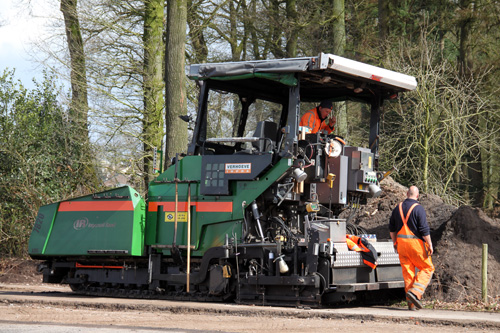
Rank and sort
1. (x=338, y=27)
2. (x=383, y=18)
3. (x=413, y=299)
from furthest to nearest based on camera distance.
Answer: (x=383, y=18) < (x=338, y=27) < (x=413, y=299)

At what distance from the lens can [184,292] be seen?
34.3ft

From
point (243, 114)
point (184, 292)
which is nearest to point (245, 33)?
point (243, 114)

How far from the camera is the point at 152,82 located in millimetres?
18578

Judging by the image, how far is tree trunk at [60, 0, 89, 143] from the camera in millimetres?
18000

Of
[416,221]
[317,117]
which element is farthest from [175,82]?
[416,221]

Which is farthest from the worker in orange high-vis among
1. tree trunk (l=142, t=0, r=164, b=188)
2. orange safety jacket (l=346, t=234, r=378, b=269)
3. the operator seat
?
tree trunk (l=142, t=0, r=164, b=188)

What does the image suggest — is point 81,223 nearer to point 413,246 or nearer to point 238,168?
point 238,168

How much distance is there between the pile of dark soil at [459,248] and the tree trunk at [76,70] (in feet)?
27.2

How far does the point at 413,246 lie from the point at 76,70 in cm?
1156

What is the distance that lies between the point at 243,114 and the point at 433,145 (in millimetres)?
8166

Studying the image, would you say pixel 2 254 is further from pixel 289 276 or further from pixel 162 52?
pixel 289 276

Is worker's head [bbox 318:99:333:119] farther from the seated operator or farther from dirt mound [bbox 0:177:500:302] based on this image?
dirt mound [bbox 0:177:500:302]

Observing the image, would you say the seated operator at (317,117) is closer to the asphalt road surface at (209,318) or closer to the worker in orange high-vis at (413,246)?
the worker in orange high-vis at (413,246)

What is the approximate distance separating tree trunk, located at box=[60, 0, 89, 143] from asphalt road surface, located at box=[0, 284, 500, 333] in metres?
8.56
